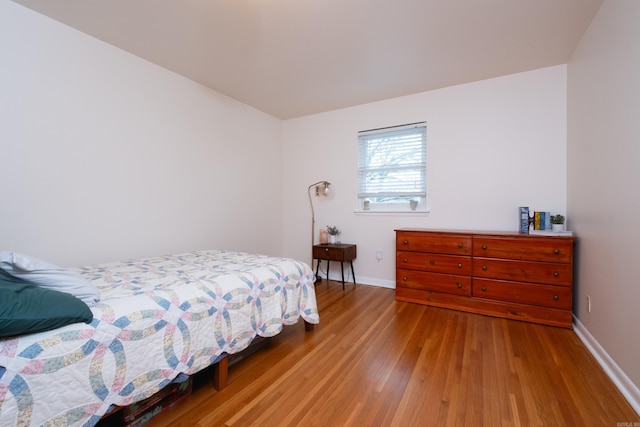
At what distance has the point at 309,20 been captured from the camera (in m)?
2.15

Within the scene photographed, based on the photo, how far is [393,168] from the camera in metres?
3.75

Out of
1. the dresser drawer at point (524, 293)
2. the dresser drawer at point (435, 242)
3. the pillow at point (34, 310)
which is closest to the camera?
the pillow at point (34, 310)

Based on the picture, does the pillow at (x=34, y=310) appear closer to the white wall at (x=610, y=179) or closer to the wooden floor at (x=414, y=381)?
the wooden floor at (x=414, y=381)

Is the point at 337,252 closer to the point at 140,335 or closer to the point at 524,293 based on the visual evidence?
the point at 524,293

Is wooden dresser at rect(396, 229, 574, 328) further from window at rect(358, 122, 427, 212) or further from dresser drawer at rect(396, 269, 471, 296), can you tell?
window at rect(358, 122, 427, 212)

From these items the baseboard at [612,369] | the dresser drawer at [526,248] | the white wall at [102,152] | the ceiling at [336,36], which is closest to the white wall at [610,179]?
the baseboard at [612,369]

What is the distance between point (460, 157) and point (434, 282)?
1.51 meters

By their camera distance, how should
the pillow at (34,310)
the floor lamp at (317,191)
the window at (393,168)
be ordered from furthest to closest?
1. the floor lamp at (317,191)
2. the window at (393,168)
3. the pillow at (34,310)

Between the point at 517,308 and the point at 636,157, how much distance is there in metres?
1.64

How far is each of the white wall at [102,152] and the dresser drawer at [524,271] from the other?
2.96 m

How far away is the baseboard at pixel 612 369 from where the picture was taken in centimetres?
146

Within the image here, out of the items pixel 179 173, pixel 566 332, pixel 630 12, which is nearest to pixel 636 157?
pixel 630 12

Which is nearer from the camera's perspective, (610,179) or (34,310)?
(34,310)

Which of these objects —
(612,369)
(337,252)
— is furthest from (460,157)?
(612,369)
